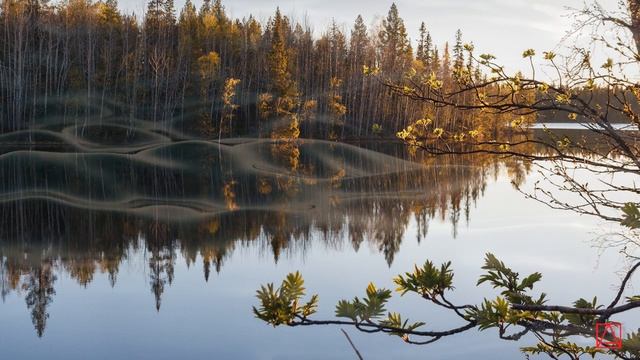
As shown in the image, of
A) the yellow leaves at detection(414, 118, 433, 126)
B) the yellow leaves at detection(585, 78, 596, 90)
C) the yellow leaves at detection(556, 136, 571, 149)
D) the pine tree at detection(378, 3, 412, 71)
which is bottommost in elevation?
the yellow leaves at detection(556, 136, 571, 149)

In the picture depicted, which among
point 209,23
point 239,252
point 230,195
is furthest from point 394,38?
point 239,252

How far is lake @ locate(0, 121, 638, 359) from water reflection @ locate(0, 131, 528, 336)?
7cm

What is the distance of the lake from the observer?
8.59m

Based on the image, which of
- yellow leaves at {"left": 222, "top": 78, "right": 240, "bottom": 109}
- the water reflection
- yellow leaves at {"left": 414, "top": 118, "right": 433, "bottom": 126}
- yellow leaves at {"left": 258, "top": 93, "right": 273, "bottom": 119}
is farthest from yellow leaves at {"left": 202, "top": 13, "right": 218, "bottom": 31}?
yellow leaves at {"left": 414, "top": 118, "right": 433, "bottom": 126}

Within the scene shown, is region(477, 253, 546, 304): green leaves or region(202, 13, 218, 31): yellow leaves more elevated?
region(202, 13, 218, 31): yellow leaves

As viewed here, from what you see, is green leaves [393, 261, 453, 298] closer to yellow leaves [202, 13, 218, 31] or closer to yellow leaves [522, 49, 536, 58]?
yellow leaves [522, 49, 536, 58]

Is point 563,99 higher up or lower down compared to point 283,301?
higher up

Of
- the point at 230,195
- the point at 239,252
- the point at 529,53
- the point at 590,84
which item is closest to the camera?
the point at 529,53

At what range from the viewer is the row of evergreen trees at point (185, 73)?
179 ft

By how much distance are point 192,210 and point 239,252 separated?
5728 millimetres

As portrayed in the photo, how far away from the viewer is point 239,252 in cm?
1373

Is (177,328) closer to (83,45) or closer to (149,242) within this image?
(149,242)

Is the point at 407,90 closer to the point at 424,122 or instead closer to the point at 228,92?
the point at 424,122

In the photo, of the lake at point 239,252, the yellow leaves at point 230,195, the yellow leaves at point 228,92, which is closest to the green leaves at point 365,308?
the lake at point 239,252
